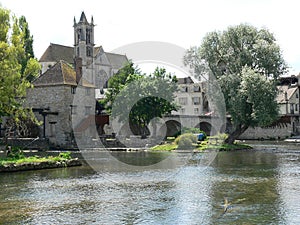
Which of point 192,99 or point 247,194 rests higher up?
point 192,99

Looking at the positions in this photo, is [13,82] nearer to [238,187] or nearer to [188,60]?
[238,187]

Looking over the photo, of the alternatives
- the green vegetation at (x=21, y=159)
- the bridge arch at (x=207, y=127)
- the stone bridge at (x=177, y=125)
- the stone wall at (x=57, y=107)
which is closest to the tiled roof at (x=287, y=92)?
the bridge arch at (x=207, y=127)

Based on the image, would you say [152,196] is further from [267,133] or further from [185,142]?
[267,133]

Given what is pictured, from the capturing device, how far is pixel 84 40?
10338 centimetres

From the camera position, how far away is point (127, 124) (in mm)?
62188

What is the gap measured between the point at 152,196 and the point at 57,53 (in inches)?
3483

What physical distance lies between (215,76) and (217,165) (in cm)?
2091

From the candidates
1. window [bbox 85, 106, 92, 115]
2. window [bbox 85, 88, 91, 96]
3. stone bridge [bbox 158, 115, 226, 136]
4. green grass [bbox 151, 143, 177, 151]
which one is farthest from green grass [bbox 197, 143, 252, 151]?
window [bbox 85, 88, 91, 96]

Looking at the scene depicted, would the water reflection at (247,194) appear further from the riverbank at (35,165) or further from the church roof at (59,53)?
the church roof at (59,53)

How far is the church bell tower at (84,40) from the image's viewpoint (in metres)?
103

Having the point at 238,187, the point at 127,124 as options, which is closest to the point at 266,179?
the point at 238,187

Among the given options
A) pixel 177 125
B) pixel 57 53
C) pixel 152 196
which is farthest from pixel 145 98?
pixel 57 53

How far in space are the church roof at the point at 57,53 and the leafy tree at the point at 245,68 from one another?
56082 millimetres

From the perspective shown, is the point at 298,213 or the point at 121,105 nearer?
the point at 298,213
